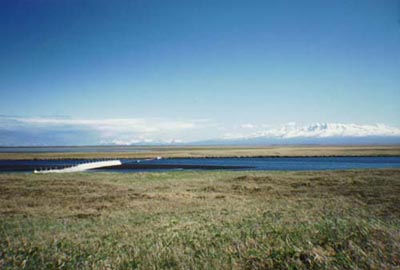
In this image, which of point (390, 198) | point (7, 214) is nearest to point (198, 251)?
point (7, 214)

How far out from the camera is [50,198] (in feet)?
88.8

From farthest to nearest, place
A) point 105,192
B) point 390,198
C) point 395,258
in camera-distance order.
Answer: point 105,192, point 390,198, point 395,258

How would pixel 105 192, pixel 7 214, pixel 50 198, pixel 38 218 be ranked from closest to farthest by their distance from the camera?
pixel 38 218 < pixel 7 214 < pixel 50 198 < pixel 105 192

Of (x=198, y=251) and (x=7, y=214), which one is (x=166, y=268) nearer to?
(x=198, y=251)

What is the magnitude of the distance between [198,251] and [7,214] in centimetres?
1712

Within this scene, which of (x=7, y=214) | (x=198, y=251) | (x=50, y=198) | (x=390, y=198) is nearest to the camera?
(x=198, y=251)

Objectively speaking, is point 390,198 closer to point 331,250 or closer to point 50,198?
point 331,250

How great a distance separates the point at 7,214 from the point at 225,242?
1716cm

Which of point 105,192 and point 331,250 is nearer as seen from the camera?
point 331,250

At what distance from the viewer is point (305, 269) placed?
247 inches

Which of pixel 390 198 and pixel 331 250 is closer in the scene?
pixel 331 250

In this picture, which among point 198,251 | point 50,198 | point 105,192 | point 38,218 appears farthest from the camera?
point 105,192

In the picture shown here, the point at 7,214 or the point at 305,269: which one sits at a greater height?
the point at 305,269

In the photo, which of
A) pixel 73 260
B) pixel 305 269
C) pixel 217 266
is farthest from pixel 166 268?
pixel 305 269
